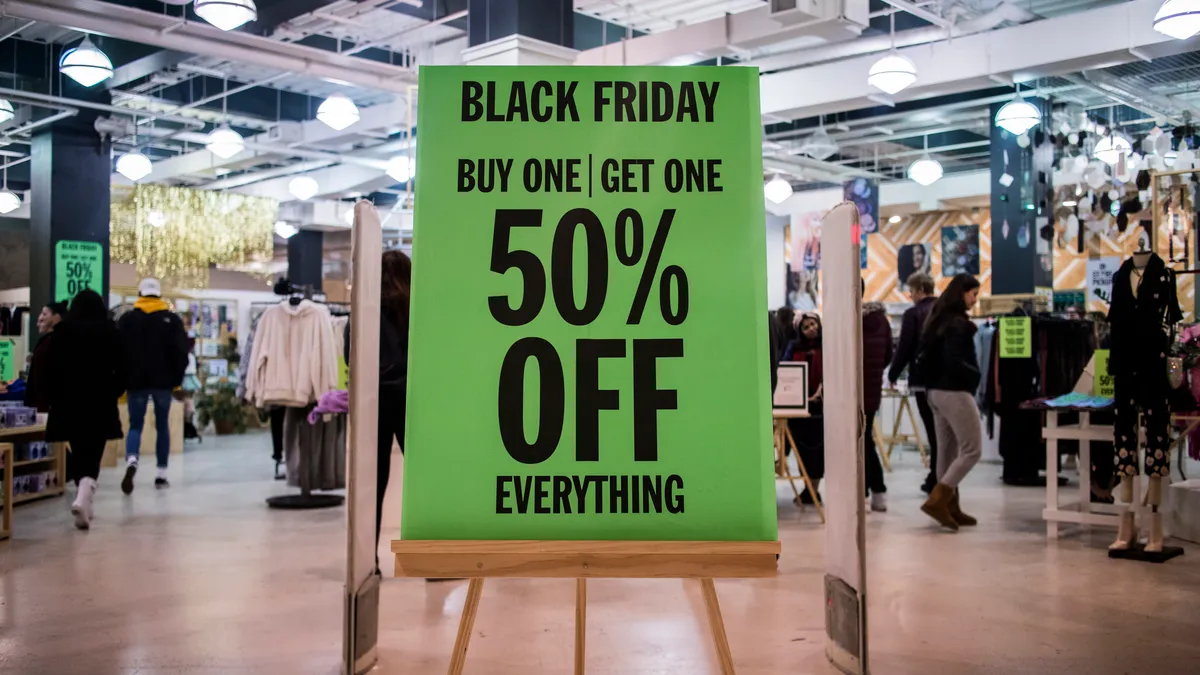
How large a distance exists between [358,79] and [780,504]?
539cm

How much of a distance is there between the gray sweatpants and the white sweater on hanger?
3.85 metres

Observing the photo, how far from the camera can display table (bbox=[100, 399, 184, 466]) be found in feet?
34.1

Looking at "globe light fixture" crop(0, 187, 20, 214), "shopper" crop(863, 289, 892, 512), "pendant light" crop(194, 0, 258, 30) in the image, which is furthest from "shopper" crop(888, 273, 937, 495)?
"globe light fixture" crop(0, 187, 20, 214)

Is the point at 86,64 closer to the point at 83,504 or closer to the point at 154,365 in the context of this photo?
the point at 154,365

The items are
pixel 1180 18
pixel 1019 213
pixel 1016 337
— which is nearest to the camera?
pixel 1180 18

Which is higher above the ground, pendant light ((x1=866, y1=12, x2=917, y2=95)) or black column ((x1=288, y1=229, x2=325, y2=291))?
pendant light ((x1=866, y1=12, x2=917, y2=95))

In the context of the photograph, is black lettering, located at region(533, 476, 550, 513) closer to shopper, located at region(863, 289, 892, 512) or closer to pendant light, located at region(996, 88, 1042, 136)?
shopper, located at region(863, 289, 892, 512)

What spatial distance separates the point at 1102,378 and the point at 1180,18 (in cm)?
228

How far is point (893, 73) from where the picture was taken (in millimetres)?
8398

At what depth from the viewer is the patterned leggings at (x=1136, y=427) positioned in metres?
5.34

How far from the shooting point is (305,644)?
3.84 m

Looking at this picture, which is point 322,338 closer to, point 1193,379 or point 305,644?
point 305,644

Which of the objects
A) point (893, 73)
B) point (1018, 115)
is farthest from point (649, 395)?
point (1018, 115)

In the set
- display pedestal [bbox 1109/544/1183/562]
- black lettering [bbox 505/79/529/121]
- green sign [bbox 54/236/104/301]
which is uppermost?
green sign [bbox 54/236/104/301]
